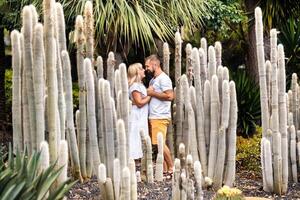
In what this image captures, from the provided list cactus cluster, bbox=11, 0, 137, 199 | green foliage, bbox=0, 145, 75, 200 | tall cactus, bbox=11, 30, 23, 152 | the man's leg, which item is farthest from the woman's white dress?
green foliage, bbox=0, 145, 75, 200

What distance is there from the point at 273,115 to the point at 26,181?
11.9 ft

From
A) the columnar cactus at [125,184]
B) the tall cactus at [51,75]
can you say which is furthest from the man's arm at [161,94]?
the tall cactus at [51,75]

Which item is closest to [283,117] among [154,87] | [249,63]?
[154,87]

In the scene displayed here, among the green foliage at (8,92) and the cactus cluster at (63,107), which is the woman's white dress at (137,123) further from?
the green foliage at (8,92)

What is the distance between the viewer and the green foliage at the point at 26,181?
4.56 m

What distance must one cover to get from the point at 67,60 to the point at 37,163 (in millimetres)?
1948

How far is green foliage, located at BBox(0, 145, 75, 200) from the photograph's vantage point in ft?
15.0

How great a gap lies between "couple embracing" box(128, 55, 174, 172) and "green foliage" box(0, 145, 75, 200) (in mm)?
2622

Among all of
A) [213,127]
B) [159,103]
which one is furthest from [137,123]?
[213,127]

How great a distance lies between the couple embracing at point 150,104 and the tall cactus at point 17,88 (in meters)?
2.04

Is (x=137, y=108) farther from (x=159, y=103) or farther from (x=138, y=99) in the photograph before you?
(x=159, y=103)

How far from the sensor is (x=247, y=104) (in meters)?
11.3

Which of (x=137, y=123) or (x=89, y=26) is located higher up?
(x=89, y=26)

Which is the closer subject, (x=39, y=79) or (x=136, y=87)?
(x=39, y=79)
